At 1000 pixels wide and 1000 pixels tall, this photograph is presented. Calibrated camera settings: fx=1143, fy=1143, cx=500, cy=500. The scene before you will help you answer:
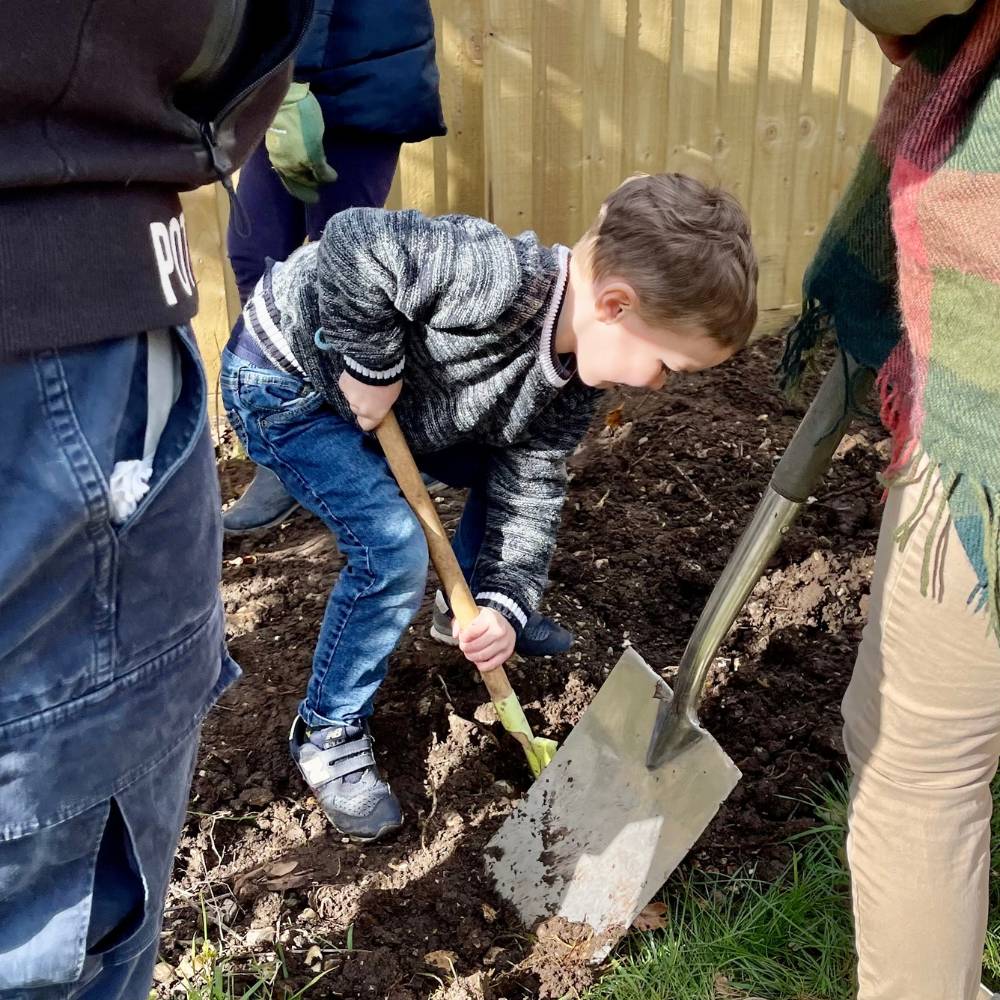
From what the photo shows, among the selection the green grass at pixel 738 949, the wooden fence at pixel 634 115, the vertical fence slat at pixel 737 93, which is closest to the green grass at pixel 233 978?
the green grass at pixel 738 949

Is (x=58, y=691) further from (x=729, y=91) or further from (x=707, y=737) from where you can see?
(x=729, y=91)

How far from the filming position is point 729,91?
3955mm

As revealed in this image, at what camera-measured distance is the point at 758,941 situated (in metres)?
2.09

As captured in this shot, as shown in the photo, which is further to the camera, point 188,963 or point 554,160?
point 554,160

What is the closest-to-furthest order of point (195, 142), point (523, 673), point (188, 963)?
point (195, 142) → point (188, 963) → point (523, 673)

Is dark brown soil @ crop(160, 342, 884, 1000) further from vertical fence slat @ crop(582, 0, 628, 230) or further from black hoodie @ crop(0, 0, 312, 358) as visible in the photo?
black hoodie @ crop(0, 0, 312, 358)

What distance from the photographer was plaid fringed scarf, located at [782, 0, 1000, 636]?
1.24m

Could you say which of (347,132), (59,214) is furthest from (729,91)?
(59,214)

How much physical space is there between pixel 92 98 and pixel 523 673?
6.42 feet

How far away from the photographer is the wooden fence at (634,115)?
11.6ft

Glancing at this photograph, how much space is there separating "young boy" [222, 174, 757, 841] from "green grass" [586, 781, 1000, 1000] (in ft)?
1.85

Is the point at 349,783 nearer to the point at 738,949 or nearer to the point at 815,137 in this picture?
the point at 738,949

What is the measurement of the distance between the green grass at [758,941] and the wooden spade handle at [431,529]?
540 millimetres

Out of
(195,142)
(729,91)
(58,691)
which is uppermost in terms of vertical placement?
(195,142)
